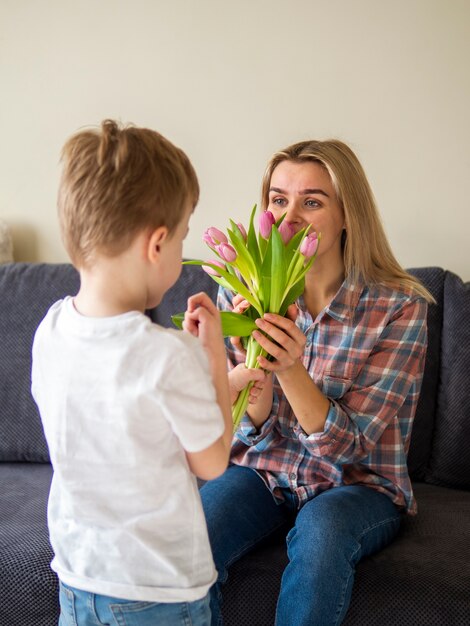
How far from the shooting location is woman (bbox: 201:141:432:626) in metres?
1.51

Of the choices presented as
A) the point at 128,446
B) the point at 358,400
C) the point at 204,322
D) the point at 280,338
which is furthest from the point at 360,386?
the point at 128,446

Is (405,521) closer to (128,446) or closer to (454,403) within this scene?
(454,403)

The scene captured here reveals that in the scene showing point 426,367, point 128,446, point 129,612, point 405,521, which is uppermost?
point 128,446

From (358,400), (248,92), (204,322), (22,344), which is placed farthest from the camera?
(248,92)

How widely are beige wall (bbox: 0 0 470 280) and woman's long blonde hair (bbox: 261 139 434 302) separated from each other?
57cm

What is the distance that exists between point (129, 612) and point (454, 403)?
3.79 ft

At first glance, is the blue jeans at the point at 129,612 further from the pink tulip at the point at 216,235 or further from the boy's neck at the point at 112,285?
the pink tulip at the point at 216,235

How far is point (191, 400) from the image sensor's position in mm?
979

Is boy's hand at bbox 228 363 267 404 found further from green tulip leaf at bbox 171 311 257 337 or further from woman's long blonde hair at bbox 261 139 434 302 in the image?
woman's long blonde hair at bbox 261 139 434 302

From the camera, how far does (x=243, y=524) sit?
1.56 meters

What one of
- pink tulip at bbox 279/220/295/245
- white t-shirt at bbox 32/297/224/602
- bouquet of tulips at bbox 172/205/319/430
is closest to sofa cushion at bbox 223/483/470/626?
bouquet of tulips at bbox 172/205/319/430

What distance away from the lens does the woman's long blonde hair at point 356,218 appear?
5.46ft

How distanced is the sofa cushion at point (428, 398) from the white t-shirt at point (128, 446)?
1.02m

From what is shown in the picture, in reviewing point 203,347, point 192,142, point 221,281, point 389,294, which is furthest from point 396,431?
point 192,142
